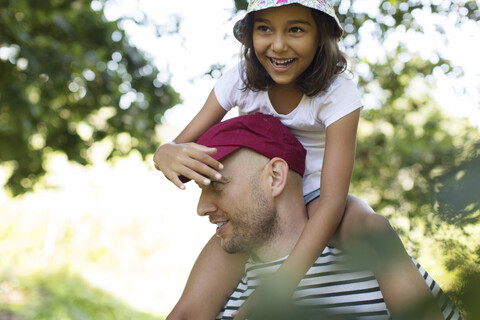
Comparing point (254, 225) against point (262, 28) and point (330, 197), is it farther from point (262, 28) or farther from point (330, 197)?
point (262, 28)

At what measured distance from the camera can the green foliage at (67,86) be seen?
442 centimetres

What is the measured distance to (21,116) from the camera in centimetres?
441

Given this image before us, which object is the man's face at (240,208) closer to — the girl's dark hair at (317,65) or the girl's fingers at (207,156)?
the girl's fingers at (207,156)

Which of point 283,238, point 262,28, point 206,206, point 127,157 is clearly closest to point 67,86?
point 127,157

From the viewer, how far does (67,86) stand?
5.16m

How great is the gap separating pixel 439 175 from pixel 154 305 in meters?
7.53

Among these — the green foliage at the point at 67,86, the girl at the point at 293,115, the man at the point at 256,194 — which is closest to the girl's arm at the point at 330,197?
the girl at the point at 293,115

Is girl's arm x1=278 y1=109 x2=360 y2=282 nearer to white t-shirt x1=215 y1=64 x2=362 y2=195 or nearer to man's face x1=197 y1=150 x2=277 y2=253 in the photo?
white t-shirt x1=215 y1=64 x2=362 y2=195

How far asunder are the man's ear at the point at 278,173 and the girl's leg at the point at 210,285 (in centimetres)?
32

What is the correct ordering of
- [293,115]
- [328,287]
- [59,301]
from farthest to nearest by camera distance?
[59,301] < [293,115] < [328,287]

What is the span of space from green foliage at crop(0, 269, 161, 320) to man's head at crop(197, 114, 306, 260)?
5.30 meters

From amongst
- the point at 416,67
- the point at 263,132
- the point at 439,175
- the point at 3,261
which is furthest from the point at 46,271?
the point at 439,175

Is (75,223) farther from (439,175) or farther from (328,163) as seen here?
(439,175)

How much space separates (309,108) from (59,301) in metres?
5.98
